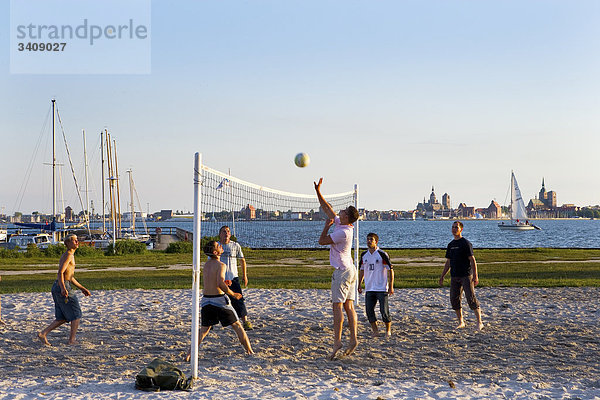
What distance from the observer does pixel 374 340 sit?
835cm

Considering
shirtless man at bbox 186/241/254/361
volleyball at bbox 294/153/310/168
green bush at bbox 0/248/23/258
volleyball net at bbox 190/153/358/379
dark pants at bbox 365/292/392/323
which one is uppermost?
volleyball at bbox 294/153/310/168

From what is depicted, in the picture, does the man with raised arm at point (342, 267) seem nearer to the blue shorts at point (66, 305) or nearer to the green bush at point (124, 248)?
the blue shorts at point (66, 305)

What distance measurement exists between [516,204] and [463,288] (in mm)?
86521

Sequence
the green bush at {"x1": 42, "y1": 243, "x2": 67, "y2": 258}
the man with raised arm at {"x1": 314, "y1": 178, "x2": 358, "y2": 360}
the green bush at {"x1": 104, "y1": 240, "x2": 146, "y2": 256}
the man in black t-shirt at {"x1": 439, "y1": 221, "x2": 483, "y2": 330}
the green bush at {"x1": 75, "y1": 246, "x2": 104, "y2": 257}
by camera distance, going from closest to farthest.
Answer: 1. the man with raised arm at {"x1": 314, "y1": 178, "x2": 358, "y2": 360}
2. the man in black t-shirt at {"x1": 439, "y1": 221, "x2": 483, "y2": 330}
3. the green bush at {"x1": 75, "y1": 246, "x2": 104, "y2": 257}
4. the green bush at {"x1": 42, "y1": 243, "x2": 67, "y2": 258}
5. the green bush at {"x1": 104, "y1": 240, "x2": 146, "y2": 256}

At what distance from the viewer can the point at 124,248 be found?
31.2m

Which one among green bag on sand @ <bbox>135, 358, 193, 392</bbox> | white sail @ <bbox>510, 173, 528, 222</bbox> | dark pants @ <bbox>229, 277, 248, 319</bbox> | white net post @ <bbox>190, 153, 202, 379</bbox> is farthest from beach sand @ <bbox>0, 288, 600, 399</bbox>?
white sail @ <bbox>510, 173, 528, 222</bbox>

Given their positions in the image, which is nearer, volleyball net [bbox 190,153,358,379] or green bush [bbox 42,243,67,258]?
volleyball net [bbox 190,153,358,379]

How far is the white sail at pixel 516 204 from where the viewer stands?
8562 cm

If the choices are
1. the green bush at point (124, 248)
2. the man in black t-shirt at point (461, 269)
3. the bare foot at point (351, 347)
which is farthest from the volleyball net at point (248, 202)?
the green bush at point (124, 248)

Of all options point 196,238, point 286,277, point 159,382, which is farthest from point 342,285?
point 286,277

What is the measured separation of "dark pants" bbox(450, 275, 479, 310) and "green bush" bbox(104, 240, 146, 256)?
24.0 m

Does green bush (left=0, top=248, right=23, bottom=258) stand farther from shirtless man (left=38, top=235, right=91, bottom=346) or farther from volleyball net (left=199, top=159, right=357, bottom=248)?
shirtless man (left=38, top=235, right=91, bottom=346)

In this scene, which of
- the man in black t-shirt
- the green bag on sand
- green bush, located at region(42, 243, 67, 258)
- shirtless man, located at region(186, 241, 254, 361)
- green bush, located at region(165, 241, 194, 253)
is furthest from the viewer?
green bush, located at region(165, 241, 194, 253)

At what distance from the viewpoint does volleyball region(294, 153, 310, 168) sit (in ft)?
31.0
